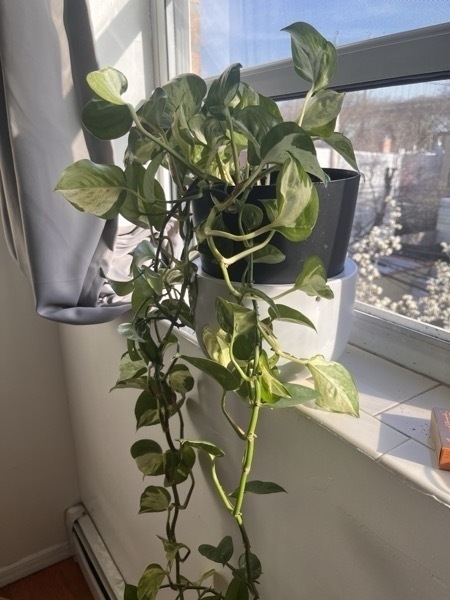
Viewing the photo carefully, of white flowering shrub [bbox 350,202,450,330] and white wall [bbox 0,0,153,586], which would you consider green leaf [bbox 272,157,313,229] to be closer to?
white flowering shrub [bbox 350,202,450,330]

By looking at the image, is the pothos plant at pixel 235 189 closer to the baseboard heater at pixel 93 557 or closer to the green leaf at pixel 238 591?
the green leaf at pixel 238 591

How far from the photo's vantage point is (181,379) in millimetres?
640

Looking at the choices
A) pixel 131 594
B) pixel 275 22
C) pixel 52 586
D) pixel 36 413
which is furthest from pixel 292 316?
pixel 52 586

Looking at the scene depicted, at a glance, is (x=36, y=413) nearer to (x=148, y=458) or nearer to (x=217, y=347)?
(x=148, y=458)

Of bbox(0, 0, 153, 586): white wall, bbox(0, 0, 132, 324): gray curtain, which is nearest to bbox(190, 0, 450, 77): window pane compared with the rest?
bbox(0, 0, 153, 586): white wall

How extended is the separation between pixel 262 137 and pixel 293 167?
63mm

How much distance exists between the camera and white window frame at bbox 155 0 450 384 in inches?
22.6

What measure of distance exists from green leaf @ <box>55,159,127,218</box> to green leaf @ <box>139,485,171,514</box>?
413mm

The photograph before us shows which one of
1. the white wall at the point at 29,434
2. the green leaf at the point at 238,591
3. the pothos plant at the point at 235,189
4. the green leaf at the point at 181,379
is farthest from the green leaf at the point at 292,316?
the white wall at the point at 29,434

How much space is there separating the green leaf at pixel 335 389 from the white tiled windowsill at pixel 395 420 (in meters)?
0.03

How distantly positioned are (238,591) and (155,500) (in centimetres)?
18

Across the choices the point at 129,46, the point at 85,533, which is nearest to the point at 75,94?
the point at 129,46

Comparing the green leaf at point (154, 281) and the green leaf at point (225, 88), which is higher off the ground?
the green leaf at point (225, 88)

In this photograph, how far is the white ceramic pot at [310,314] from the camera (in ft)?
1.65
